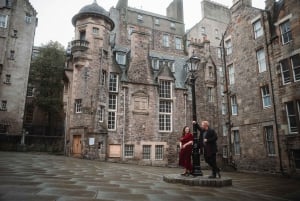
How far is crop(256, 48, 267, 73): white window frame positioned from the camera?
17.6 metres

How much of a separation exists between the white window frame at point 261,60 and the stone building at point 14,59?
1115 inches

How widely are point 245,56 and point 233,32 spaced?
9.39 feet

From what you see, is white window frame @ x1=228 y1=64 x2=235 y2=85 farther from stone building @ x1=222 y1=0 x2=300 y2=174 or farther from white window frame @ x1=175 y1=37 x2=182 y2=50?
white window frame @ x1=175 y1=37 x2=182 y2=50

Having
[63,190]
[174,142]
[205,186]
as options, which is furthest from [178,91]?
[63,190]

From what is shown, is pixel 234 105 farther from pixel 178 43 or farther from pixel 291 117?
pixel 178 43

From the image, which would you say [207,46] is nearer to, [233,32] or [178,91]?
[178,91]

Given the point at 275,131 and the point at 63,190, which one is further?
the point at 275,131

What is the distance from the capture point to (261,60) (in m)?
17.9

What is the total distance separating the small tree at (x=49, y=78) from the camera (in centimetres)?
3622

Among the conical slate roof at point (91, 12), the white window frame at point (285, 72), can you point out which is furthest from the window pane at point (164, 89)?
the white window frame at point (285, 72)

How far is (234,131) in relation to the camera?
65.0ft

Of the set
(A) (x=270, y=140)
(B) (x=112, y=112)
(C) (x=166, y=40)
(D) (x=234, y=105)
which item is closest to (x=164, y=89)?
(B) (x=112, y=112)

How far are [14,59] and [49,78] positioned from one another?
18.5 feet

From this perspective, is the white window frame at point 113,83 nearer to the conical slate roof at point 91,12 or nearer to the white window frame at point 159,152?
the conical slate roof at point 91,12
